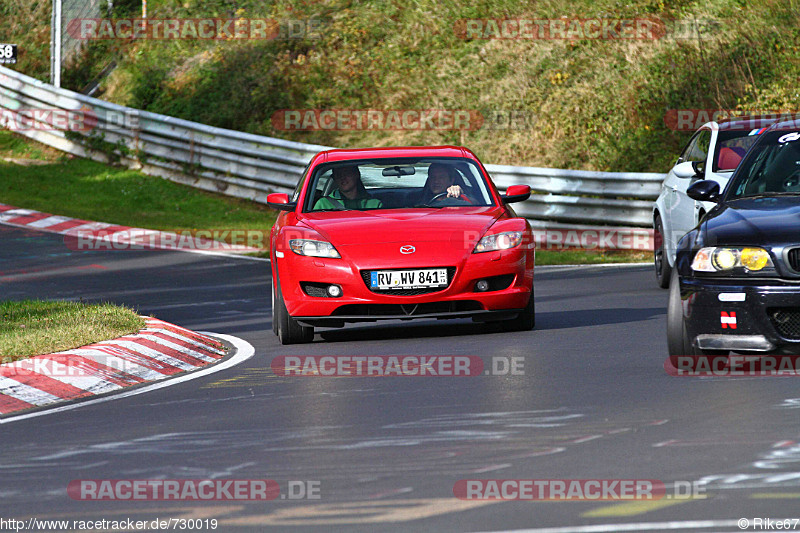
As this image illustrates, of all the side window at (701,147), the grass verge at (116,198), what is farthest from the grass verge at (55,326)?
the grass verge at (116,198)

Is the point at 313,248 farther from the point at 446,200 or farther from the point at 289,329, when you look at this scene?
the point at 446,200

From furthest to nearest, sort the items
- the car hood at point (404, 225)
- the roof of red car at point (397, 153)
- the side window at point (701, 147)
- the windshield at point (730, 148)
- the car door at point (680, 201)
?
the side window at point (701, 147)
the car door at point (680, 201)
the windshield at point (730, 148)
the roof of red car at point (397, 153)
the car hood at point (404, 225)

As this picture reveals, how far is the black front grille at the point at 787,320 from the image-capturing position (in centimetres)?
779

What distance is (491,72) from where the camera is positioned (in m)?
28.2

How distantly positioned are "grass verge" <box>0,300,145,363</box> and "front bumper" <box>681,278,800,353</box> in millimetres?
4291

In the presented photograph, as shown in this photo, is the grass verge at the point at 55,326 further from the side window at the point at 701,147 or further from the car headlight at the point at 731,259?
the side window at the point at 701,147

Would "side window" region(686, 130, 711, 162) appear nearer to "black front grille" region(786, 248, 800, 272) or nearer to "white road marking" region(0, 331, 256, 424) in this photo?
"white road marking" region(0, 331, 256, 424)

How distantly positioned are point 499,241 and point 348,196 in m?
1.57

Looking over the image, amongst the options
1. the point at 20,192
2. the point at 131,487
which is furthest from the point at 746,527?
the point at 20,192

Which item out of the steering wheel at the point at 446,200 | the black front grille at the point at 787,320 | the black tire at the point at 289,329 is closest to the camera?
the black front grille at the point at 787,320

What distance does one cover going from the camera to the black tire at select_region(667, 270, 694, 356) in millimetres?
8266

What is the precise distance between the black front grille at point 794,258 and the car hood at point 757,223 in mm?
58

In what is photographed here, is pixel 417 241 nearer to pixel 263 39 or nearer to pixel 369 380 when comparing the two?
pixel 369 380

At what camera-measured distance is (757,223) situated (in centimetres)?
821
